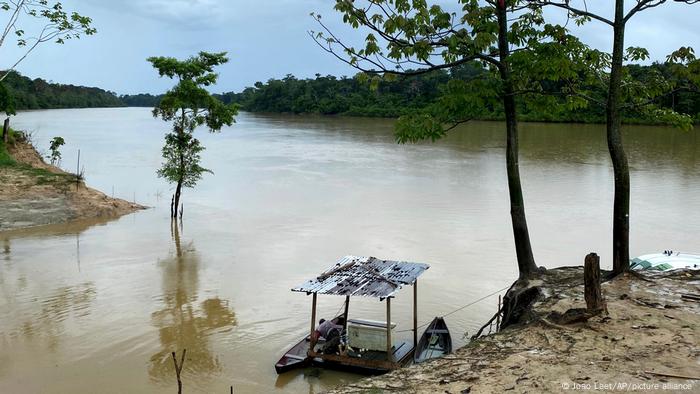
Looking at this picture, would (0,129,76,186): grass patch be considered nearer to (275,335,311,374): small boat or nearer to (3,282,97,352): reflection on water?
(3,282,97,352): reflection on water

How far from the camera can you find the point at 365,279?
28.7 feet

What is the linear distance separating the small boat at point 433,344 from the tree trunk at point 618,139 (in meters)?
2.84

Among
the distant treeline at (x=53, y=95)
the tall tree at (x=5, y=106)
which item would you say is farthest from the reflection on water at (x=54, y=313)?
the distant treeline at (x=53, y=95)

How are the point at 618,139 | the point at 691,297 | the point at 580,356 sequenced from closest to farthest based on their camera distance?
the point at 580,356
the point at 691,297
the point at 618,139

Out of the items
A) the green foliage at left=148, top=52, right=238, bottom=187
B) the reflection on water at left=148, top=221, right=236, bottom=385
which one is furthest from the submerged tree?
the reflection on water at left=148, top=221, right=236, bottom=385

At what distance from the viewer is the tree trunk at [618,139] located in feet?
25.3

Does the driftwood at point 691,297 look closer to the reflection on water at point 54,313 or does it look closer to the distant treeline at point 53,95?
the reflection on water at point 54,313

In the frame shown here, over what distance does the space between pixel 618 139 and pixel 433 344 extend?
3.97 metres

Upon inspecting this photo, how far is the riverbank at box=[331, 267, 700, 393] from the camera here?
522 centimetres

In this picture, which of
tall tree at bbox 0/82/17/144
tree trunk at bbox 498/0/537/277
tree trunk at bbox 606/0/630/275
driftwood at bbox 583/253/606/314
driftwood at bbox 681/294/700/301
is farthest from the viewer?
tall tree at bbox 0/82/17/144

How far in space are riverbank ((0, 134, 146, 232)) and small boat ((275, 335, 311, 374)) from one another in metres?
12.6

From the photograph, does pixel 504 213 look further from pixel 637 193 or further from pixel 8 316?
pixel 8 316

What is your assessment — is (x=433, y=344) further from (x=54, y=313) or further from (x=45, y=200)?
(x=45, y=200)

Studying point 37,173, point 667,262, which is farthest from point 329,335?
point 37,173
